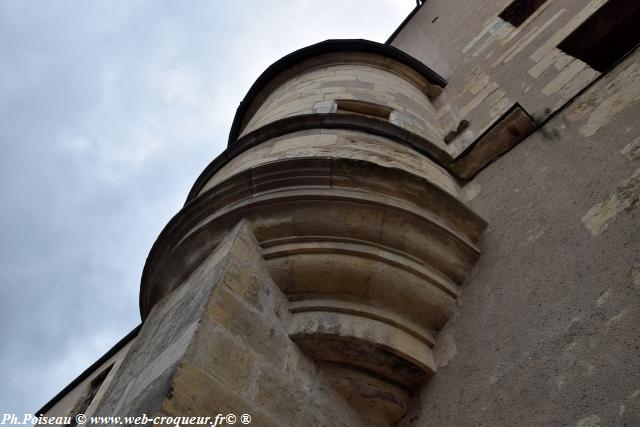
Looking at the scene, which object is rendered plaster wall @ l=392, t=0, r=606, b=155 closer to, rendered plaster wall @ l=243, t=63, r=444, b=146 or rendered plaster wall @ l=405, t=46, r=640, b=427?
rendered plaster wall @ l=243, t=63, r=444, b=146

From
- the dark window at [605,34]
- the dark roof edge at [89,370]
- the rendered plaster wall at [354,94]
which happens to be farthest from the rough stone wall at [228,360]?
the dark roof edge at [89,370]

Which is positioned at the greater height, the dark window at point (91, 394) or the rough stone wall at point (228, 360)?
the dark window at point (91, 394)

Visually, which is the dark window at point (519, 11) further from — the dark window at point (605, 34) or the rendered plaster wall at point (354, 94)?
the rendered plaster wall at point (354, 94)

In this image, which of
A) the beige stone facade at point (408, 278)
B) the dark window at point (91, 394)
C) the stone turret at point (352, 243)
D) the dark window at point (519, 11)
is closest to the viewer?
the beige stone facade at point (408, 278)

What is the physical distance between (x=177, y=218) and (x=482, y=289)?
194 cm

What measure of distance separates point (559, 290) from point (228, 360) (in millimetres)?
1558

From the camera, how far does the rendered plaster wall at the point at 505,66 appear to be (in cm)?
421

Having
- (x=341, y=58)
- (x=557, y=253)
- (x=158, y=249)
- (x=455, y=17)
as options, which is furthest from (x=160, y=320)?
(x=455, y=17)

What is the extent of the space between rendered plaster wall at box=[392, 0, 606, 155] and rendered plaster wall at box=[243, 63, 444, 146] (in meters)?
0.33

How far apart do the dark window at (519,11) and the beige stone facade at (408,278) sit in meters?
1.94

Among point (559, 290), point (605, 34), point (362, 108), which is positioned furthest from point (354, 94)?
point (559, 290)

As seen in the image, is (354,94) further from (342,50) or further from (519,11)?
(519,11)

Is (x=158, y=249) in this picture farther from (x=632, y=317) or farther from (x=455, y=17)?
(x=455, y=17)

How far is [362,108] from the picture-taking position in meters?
5.08
